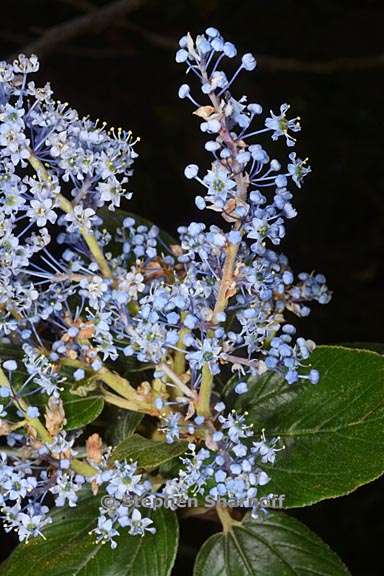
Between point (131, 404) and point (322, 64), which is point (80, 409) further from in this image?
point (322, 64)

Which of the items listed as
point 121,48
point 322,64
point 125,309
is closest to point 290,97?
point 322,64

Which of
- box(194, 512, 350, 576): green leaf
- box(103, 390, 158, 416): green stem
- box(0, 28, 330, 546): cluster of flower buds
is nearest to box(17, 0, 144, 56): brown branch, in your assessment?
box(0, 28, 330, 546): cluster of flower buds

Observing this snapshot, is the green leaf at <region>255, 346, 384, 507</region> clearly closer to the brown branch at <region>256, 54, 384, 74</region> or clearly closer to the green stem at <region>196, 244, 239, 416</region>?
the green stem at <region>196, 244, 239, 416</region>

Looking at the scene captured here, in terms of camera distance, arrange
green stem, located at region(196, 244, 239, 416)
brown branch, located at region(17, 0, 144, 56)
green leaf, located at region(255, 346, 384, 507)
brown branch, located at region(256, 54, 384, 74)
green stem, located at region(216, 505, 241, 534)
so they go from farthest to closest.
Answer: brown branch, located at region(256, 54, 384, 74)
brown branch, located at region(17, 0, 144, 56)
green stem, located at region(216, 505, 241, 534)
green leaf, located at region(255, 346, 384, 507)
green stem, located at region(196, 244, 239, 416)

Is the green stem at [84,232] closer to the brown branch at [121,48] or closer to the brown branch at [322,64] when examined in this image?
A: the brown branch at [121,48]

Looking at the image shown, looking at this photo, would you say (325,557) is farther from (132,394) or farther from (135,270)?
(135,270)
